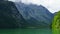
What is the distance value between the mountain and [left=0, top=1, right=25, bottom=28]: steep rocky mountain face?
0.33ft

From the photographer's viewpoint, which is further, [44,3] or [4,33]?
[44,3]

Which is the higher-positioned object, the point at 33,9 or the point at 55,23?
the point at 33,9

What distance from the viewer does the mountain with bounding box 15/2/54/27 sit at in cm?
515

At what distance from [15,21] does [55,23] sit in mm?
953

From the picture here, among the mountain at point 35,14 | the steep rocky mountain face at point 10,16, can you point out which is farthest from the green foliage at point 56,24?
the steep rocky mountain face at point 10,16

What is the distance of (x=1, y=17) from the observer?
5148mm

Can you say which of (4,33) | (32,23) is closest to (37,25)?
(32,23)

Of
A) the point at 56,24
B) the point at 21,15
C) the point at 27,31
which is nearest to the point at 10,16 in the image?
the point at 21,15

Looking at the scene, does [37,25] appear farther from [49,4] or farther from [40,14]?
[49,4]

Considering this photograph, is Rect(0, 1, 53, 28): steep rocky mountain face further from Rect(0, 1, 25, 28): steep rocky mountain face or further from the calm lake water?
the calm lake water

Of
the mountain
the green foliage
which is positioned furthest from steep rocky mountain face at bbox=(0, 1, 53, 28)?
the green foliage

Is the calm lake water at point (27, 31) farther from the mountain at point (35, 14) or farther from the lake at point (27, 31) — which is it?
the mountain at point (35, 14)

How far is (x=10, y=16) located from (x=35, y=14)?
601 millimetres

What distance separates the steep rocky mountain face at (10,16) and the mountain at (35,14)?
102 millimetres
